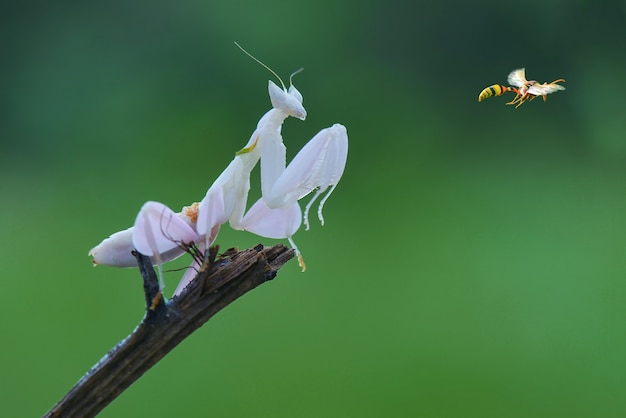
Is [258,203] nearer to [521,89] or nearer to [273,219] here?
[273,219]

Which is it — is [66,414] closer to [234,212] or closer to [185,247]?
[185,247]

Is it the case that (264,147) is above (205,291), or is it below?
above

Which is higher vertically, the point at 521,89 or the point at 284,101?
the point at 284,101

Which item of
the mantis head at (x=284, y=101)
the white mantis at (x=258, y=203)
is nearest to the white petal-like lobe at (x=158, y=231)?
the white mantis at (x=258, y=203)

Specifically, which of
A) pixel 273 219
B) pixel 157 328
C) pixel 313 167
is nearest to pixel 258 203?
pixel 273 219

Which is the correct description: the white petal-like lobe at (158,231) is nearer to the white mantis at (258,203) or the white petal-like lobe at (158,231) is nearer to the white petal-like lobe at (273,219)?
the white mantis at (258,203)

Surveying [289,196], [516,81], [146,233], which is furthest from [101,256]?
[516,81]
